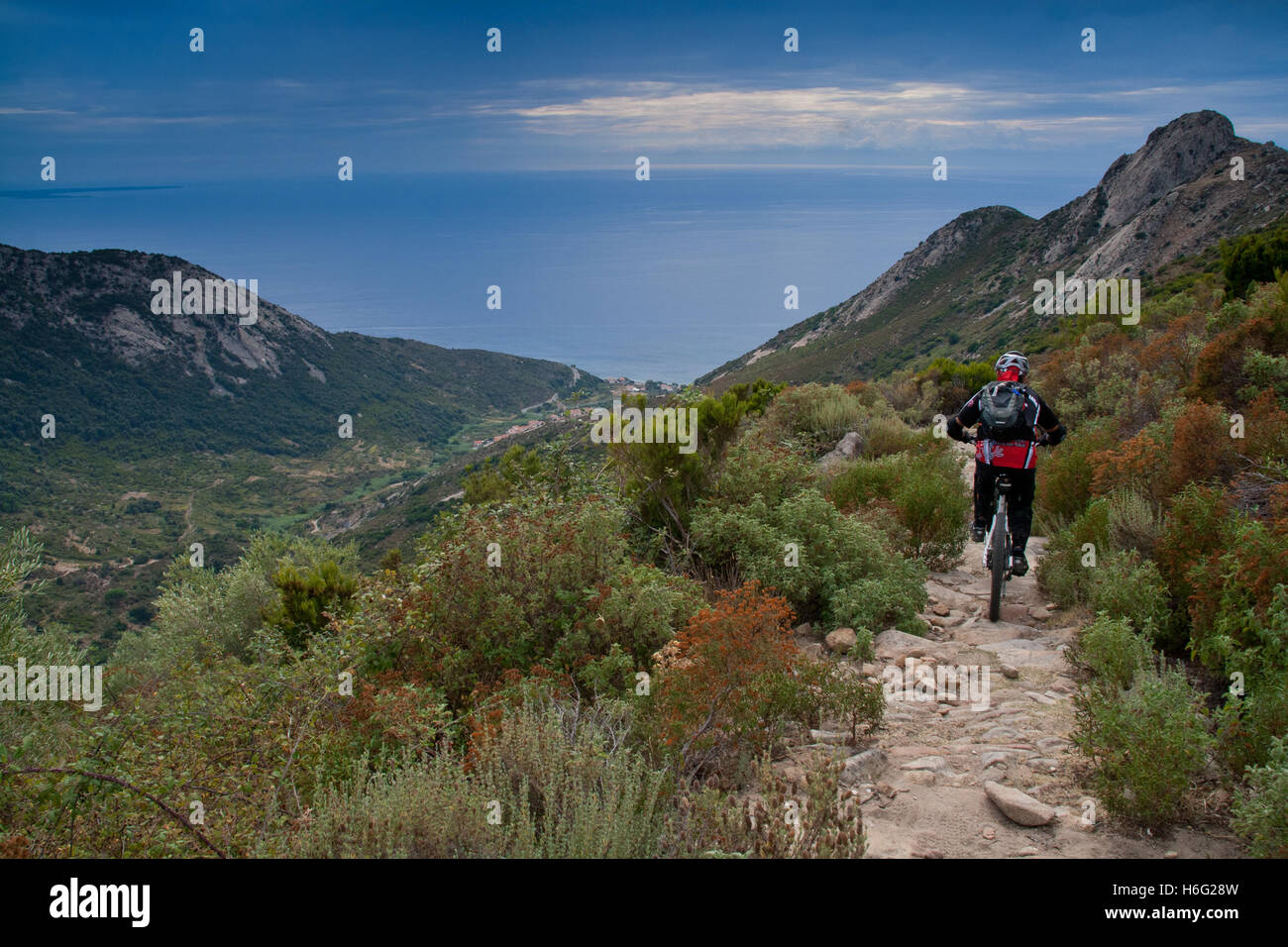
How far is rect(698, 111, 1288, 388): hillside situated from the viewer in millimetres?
57844

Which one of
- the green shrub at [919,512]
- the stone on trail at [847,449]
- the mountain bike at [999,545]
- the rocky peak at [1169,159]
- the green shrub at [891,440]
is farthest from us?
the rocky peak at [1169,159]

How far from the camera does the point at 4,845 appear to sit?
3729mm

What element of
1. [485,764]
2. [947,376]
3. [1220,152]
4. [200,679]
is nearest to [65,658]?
[200,679]

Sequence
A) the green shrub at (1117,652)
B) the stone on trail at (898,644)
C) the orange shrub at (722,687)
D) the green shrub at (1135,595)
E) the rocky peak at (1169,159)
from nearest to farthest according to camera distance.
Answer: the orange shrub at (722,687), the green shrub at (1117,652), the green shrub at (1135,595), the stone on trail at (898,644), the rocky peak at (1169,159)

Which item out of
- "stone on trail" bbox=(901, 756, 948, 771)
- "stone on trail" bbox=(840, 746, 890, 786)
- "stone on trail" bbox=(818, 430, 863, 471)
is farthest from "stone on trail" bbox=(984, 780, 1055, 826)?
"stone on trail" bbox=(818, 430, 863, 471)

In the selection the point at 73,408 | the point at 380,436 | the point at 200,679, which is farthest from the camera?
the point at 380,436

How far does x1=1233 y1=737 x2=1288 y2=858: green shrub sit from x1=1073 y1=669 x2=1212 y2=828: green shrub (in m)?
0.28

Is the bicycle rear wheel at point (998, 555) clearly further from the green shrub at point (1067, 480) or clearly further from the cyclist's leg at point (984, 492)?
the green shrub at point (1067, 480)

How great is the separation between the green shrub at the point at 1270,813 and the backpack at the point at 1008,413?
3.86m

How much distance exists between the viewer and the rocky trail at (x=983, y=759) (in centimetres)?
330

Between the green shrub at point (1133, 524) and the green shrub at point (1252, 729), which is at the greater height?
the green shrub at point (1133, 524)

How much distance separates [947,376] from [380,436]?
9455cm

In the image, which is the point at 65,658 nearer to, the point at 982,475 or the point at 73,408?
the point at 982,475

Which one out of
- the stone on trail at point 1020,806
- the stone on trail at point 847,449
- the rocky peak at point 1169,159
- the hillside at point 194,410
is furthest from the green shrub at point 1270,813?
the rocky peak at point 1169,159
